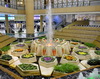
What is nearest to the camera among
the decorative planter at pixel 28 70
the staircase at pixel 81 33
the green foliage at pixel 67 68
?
the green foliage at pixel 67 68

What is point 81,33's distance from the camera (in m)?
13.9

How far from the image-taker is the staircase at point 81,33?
12.9 metres

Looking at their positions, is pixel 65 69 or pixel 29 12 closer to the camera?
pixel 65 69

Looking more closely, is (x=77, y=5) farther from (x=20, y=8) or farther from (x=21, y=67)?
(x=21, y=67)

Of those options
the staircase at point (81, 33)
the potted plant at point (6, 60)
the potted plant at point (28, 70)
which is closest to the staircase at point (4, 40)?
the potted plant at point (6, 60)

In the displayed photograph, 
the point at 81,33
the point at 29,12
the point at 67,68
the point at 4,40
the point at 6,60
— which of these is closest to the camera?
the point at 67,68

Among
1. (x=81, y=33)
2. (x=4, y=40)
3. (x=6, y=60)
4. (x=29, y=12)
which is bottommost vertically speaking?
(x=6, y=60)

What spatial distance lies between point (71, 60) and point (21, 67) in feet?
9.34

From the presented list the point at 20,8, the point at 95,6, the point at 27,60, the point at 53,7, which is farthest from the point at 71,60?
the point at 20,8

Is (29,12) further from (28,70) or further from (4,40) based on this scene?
(28,70)

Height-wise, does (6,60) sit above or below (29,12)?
below

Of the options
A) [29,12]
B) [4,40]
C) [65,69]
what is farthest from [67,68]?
[29,12]

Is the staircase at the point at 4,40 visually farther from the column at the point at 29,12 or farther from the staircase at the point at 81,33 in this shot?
the staircase at the point at 81,33

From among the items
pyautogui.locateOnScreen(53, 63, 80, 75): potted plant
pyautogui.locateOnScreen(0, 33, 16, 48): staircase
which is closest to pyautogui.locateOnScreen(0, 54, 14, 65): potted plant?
pyautogui.locateOnScreen(53, 63, 80, 75): potted plant
